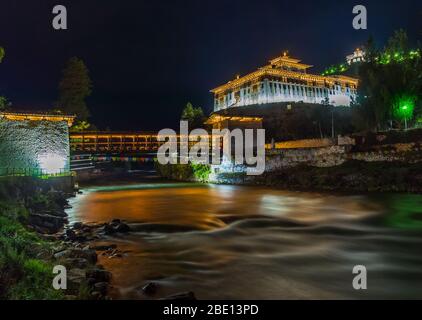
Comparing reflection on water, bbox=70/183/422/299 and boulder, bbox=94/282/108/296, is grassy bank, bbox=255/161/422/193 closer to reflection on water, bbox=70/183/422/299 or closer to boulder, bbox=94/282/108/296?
reflection on water, bbox=70/183/422/299

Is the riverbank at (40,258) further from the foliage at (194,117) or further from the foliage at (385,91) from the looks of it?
the foliage at (194,117)

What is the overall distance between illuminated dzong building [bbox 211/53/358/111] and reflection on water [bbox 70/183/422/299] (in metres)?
53.6

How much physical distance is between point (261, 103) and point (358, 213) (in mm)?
57148

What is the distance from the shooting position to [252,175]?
41.7m

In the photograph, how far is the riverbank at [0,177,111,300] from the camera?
7.44m

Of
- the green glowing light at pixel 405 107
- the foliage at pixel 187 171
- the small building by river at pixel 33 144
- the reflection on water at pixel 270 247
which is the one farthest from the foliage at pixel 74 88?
the green glowing light at pixel 405 107

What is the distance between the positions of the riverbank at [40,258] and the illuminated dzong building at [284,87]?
6430 cm

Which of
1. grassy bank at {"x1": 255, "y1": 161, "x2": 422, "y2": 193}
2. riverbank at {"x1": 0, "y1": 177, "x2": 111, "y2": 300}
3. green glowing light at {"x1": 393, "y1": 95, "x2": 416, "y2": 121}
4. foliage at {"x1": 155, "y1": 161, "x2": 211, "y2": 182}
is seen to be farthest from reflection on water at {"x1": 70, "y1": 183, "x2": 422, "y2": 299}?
foliage at {"x1": 155, "y1": 161, "x2": 211, "y2": 182}

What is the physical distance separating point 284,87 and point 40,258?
74924 millimetres

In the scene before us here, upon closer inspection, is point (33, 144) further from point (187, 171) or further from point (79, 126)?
point (79, 126)

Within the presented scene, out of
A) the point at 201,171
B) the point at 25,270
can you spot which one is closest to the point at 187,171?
the point at 201,171

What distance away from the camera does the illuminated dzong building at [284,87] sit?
76750 mm

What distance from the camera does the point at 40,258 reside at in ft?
33.0
